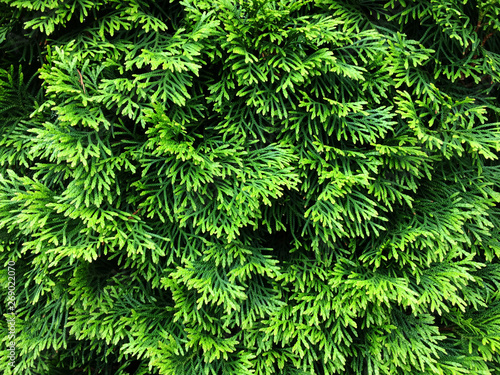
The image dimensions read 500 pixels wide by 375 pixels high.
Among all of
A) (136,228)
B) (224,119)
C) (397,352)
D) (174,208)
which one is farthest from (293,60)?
(397,352)

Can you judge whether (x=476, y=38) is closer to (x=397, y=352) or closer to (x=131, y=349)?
(x=397, y=352)

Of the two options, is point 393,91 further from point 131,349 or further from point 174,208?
point 131,349

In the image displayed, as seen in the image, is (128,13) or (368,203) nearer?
(128,13)

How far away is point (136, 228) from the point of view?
2.48 metres

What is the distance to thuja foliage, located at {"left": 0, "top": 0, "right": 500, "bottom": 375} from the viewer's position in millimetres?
2393

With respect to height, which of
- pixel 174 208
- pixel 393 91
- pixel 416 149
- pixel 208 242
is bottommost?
pixel 208 242

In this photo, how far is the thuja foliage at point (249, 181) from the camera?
2.39 meters

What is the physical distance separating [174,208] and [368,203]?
1.46 metres

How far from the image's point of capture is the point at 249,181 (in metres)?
2.49

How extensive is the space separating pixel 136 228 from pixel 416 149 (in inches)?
82.6

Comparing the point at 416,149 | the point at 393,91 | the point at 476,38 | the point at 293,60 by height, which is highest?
the point at 476,38

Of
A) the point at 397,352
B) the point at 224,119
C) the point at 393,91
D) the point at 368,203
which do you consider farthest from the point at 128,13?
the point at 397,352

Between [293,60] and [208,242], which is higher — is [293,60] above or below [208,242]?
above

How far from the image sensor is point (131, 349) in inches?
97.5
